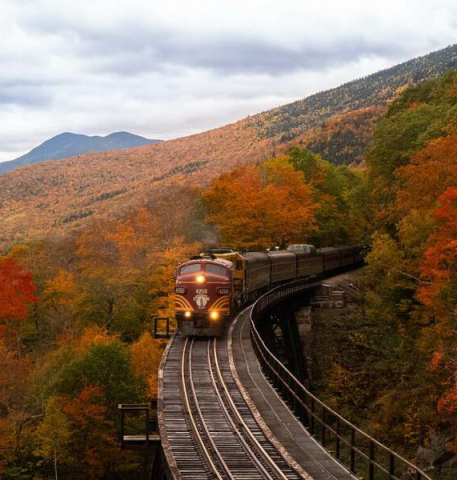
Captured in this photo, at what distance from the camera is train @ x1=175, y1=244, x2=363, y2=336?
3422cm

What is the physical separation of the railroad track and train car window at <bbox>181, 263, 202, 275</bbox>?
5920mm

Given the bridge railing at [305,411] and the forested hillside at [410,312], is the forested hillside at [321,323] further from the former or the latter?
the bridge railing at [305,411]

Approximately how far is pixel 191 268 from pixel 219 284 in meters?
1.65

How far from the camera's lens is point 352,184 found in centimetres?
10119

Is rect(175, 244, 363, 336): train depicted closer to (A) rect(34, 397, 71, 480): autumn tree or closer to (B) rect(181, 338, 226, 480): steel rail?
(B) rect(181, 338, 226, 480): steel rail

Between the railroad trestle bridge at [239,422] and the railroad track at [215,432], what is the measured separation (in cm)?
2

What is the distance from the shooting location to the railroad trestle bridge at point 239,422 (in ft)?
56.6

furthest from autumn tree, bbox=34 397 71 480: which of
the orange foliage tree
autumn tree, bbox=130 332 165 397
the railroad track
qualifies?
the orange foliage tree

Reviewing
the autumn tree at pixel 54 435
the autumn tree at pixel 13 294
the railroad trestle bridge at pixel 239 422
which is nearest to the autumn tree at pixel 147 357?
the autumn tree at pixel 54 435

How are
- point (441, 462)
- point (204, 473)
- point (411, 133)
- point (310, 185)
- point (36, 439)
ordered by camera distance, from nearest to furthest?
point (204, 473) < point (441, 462) < point (36, 439) < point (411, 133) < point (310, 185)

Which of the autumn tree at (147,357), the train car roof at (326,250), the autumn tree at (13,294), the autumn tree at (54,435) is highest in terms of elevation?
the train car roof at (326,250)

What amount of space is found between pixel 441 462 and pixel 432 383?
5.48 m

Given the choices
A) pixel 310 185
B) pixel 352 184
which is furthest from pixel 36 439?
pixel 352 184

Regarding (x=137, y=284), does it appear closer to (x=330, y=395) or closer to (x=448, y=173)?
(x=330, y=395)
